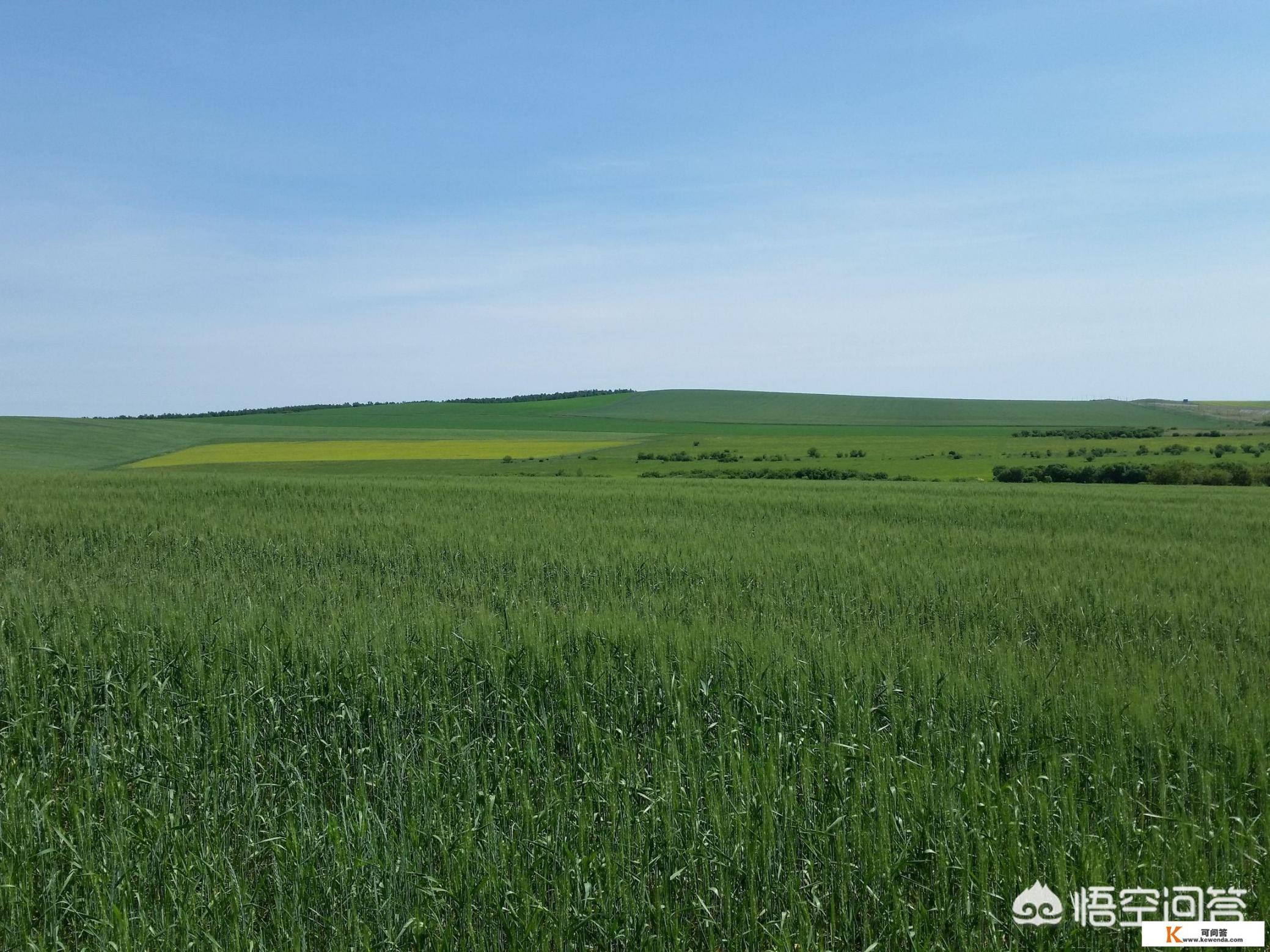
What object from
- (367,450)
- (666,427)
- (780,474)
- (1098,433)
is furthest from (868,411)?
(780,474)

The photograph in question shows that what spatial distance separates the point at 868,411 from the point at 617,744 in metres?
120

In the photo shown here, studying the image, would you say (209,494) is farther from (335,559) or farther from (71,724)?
(71,724)

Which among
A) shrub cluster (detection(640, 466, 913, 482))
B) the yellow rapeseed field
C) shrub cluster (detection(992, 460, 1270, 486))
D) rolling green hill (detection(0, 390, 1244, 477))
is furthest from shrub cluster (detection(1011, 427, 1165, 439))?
the yellow rapeseed field

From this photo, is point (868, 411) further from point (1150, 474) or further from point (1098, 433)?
point (1150, 474)

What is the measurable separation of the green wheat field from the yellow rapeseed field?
4543cm

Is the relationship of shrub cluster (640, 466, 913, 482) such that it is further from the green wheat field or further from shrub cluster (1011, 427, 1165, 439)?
shrub cluster (1011, 427, 1165, 439)

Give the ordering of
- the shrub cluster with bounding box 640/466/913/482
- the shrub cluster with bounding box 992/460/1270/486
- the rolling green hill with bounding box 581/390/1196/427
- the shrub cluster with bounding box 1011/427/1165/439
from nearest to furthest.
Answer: the shrub cluster with bounding box 992/460/1270/486 < the shrub cluster with bounding box 640/466/913/482 < the shrub cluster with bounding box 1011/427/1165/439 < the rolling green hill with bounding box 581/390/1196/427

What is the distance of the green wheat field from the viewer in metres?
3.74

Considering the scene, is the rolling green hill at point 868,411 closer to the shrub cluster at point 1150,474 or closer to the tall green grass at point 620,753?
the shrub cluster at point 1150,474

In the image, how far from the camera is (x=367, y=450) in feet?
206

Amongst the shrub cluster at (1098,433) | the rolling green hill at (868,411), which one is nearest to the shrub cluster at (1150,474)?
Answer: the shrub cluster at (1098,433)

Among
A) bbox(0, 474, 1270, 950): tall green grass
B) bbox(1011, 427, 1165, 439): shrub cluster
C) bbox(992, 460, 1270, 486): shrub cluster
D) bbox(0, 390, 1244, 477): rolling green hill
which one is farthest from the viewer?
bbox(1011, 427, 1165, 439): shrub cluster

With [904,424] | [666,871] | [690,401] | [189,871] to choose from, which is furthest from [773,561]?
[690,401]

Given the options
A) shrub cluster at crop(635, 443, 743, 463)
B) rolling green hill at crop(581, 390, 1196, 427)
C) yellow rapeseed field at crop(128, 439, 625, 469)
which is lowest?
shrub cluster at crop(635, 443, 743, 463)
